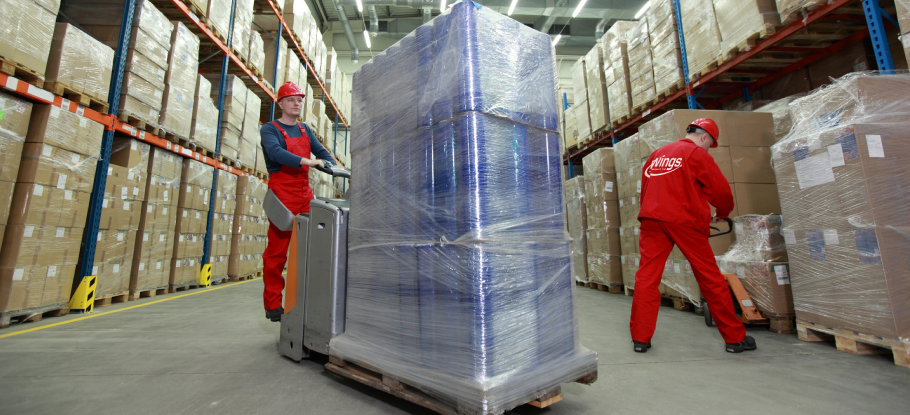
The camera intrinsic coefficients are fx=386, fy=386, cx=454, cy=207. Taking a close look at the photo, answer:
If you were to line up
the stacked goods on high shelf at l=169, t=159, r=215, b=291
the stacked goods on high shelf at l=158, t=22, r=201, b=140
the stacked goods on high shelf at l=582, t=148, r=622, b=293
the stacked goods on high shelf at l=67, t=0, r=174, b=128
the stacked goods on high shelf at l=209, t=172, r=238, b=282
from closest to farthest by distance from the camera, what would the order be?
1. the stacked goods on high shelf at l=67, t=0, r=174, b=128
2. the stacked goods on high shelf at l=158, t=22, r=201, b=140
3. the stacked goods on high shelf at l=169, t=159, r=215, b=291
4. the stacked goods on high shelf at l=582, t=148, r=622, b=293
5. the stacked goods on high shelf at l=209, t=172, r=238, b=282

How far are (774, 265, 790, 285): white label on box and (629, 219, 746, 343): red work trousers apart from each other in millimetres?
775

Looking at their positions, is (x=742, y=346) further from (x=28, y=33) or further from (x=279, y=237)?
(x=28, y=33)

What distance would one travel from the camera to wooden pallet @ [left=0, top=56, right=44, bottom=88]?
9.39 feet

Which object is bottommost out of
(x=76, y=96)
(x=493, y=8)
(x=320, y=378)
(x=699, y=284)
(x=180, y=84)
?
(x=320, y=378)

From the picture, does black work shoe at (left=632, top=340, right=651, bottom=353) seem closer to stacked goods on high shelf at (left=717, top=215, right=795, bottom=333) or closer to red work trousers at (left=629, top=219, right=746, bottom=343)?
red work trousers at (left=629, top=219, right=746, bottom=343)

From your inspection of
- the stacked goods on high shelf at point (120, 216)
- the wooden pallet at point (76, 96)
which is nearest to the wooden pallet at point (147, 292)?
the stacked goods on high shelf at point (120, 216)

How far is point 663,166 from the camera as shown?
7.98 feet

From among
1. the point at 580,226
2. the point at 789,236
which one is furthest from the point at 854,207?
the point at 580,226

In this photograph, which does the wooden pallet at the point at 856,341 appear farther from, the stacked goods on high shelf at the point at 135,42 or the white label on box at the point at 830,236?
the stacked goods on high shelf at the point at 135,42

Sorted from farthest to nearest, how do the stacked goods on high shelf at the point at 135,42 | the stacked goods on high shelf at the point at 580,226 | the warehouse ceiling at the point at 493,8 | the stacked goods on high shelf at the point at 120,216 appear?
the warehouse ceiling at the point at 493,8, the stacked goods on high shelf at the point at 580,226, the stacked goods on high shelf at the point at 135,42, the stacked goods on high shelf at the point at 120,216

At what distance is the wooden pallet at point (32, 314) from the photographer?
9.64 feet

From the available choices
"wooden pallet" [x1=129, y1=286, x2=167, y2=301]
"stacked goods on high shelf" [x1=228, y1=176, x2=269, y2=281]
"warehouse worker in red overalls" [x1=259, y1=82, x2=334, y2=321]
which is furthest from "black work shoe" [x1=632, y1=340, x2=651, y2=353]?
"stacked goods on high shelf" [x1=228, y1=176, x2=269, y2=281]

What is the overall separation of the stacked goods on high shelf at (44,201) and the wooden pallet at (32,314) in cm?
2

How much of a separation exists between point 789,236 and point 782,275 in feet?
1.19
